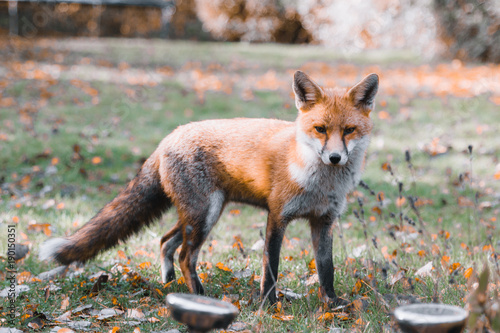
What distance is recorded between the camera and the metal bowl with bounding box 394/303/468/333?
1894 mm

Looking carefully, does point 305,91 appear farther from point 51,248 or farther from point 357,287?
point 51,248

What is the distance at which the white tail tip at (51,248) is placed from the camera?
3500mm

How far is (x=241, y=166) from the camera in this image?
11.8 feet

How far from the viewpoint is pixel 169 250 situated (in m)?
4.00

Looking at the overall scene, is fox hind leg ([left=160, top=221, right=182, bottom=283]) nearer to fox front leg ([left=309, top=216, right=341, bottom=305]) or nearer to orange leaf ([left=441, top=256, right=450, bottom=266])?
fox front leg ([left=309, top=216, right=341, bottom=305])

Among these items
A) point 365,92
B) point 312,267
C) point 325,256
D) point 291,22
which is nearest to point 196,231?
point 325,256

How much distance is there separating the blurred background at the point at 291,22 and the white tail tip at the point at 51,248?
45.9ft

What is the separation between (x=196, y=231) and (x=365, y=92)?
1.58m

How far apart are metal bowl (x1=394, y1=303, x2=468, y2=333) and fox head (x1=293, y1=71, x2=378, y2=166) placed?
1.15m

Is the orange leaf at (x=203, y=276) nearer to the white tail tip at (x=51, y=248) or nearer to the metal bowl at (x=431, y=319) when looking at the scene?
the white tail tip at (x=51, y=248)

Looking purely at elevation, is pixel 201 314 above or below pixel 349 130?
below

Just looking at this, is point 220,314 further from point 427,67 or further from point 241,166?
point 427,67

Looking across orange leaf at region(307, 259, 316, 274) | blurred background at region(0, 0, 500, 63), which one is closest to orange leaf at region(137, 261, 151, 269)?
orange leaf at region(307, 259, 316, 274)

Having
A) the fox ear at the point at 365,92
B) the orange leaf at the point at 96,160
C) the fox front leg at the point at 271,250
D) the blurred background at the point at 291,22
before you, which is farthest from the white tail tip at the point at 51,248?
the blurred background at the point at 291,22
